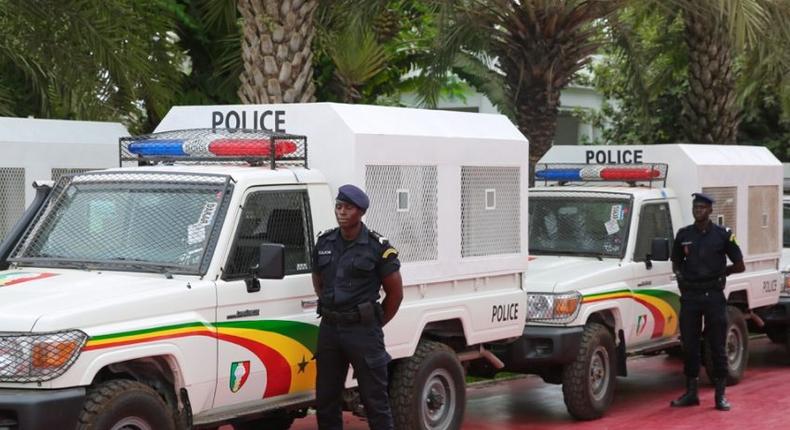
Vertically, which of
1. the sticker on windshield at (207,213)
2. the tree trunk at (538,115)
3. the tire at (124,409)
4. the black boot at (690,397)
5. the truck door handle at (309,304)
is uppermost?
the tree trunk at (538,115)

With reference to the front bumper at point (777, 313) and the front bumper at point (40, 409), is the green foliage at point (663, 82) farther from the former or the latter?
the front bumper at point (40, 409)

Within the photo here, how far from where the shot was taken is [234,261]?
804 cm

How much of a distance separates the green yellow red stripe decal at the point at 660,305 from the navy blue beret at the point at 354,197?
13.2 ft

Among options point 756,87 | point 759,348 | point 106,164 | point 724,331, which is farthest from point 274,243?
point 756,87

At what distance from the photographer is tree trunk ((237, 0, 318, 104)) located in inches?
501

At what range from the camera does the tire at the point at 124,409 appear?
6922 millimetres

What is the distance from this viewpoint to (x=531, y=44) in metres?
16.2

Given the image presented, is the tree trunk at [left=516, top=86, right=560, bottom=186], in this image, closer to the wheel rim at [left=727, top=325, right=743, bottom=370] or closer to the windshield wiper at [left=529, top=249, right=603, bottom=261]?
the wheel rim at [left=727, top=325, right=743, bottom=370]

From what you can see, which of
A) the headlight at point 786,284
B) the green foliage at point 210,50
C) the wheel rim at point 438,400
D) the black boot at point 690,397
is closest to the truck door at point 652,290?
the black boot at point 690,397

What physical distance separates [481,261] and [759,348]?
836cm

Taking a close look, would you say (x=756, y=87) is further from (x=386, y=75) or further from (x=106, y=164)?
(x=106, y=164)

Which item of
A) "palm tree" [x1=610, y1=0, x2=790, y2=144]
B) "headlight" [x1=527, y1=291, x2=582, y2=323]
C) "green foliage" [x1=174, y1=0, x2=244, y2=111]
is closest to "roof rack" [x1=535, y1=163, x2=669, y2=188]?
"headlight" [x1=527, y1=291, x2=582, y2=323]

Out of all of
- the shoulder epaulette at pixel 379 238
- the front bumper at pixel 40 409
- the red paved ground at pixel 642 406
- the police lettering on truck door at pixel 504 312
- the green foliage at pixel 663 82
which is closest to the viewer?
the front bumper at pixel 40 409

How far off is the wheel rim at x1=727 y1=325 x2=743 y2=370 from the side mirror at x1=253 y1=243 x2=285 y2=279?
7.13 metres
